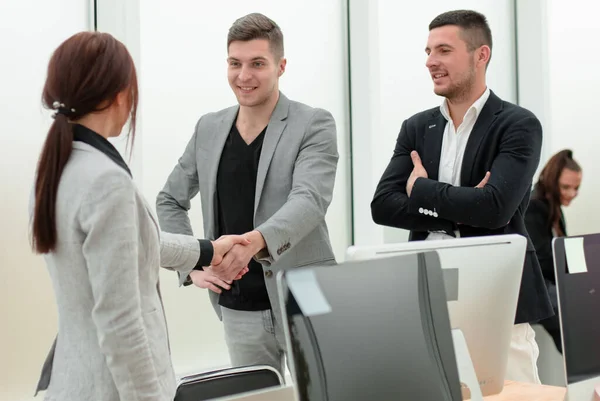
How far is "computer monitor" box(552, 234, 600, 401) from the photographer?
173 centimetres

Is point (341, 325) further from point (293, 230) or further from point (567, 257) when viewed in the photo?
point (293, 230)

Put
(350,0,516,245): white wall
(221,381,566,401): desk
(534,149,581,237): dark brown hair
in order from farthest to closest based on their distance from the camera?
(350,0,516,245): white wall → (534,149,581,237): dark brown hair → (221,381,566,401): desk

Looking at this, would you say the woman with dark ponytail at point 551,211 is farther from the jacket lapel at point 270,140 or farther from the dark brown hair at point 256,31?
the dark brown hair at point 256,31

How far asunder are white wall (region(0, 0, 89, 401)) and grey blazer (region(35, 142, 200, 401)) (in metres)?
1.91

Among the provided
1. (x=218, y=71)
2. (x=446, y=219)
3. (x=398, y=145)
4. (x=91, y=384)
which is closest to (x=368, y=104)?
(x=218, y=71)

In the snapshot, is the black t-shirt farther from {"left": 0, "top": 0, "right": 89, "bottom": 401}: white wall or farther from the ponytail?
{"left": 0, "top": 0, "right": 89, "bottom": 401}: white wall

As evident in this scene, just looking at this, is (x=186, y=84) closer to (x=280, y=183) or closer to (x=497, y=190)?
(x=280, y=183)

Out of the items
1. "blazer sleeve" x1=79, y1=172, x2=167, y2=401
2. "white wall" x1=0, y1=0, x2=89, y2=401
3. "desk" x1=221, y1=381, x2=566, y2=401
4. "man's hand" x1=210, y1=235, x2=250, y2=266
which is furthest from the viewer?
"white wall" x1=0, y1=0, x2=89, y2=401

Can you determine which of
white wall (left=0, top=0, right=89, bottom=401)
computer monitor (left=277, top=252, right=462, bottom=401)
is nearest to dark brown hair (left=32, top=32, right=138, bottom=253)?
computer monitor (left=277, top=252, right=462, bottom=401)

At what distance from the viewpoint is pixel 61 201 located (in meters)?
1.57

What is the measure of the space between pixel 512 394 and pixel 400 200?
2.90ft

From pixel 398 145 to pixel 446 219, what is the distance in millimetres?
454

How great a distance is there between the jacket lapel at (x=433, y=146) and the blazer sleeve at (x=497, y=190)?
0.14 m

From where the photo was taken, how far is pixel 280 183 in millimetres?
2613
